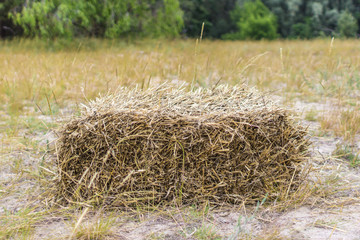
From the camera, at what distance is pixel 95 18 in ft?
35.0

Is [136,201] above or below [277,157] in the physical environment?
below

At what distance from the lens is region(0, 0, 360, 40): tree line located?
30.8ft

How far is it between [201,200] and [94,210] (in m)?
0.59

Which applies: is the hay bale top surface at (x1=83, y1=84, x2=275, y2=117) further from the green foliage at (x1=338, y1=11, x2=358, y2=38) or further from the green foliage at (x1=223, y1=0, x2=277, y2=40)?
the green foliage at (x1=223, y1=0, x2=277, y2=40)

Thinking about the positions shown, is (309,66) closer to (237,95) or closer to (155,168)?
(237,95)

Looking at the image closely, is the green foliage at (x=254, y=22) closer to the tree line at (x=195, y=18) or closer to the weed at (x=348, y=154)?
the tree line at (x=195, y=18)

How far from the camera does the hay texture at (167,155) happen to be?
204 cm

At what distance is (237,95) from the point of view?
2445 mm

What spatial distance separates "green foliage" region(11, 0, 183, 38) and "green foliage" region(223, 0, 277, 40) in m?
14.0

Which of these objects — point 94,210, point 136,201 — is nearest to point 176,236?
point 136,201

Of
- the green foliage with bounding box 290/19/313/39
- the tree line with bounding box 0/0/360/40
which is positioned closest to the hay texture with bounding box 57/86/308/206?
the tree line with bounding box 0/0/360/40

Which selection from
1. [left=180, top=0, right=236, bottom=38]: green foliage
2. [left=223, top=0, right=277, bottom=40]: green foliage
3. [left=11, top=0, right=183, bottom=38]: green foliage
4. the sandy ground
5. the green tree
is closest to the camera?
the sandy ground

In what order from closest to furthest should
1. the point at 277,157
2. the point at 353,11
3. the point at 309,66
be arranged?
the point at 277,157
the point at 309,66
the point at 353,11

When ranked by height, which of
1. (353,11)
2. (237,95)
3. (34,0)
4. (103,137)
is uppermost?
(353,11)
